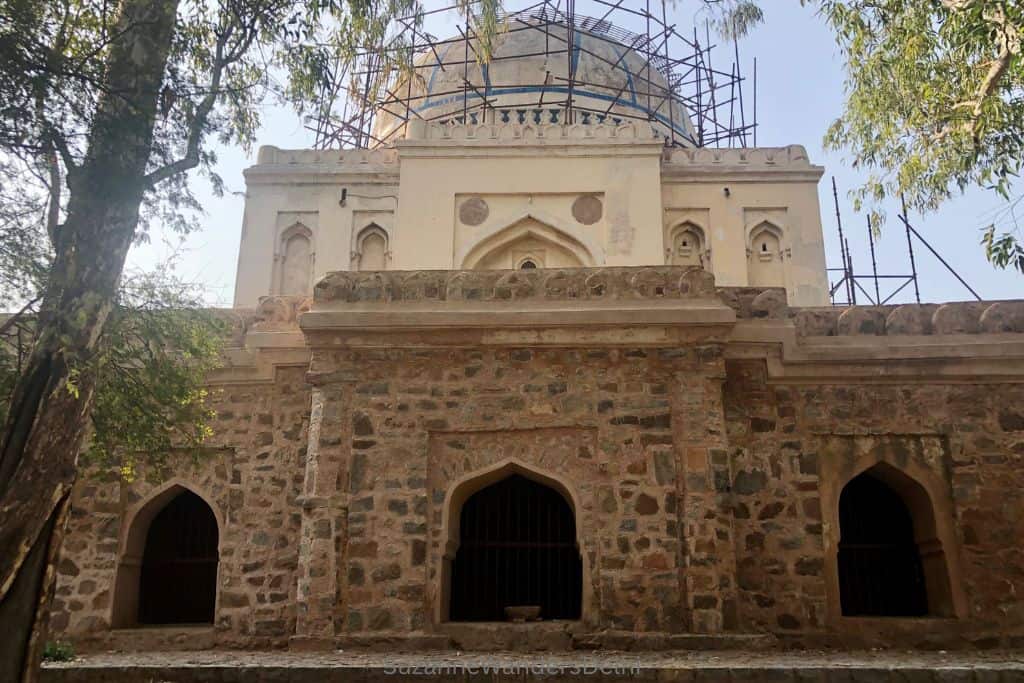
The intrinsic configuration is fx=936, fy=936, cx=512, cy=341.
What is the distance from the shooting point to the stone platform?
17.2 ft

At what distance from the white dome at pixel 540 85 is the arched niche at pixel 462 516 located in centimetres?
1095

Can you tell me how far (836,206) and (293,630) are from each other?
14.7m

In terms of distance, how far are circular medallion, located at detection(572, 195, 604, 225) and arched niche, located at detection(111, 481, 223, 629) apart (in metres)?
8.95

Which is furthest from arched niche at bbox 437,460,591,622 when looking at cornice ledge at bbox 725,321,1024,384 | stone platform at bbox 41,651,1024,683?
cornice ledge at bbox 725,321,1024,384

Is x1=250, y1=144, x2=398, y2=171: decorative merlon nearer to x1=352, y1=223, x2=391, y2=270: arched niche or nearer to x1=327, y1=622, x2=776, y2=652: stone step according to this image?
x1=352, y1=223, x2=391, y2=270: arched niche

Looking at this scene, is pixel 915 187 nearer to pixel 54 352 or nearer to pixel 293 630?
pixel 293 630

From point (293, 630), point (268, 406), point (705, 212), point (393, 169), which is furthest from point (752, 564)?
point (393, 169)

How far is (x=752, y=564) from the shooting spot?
7453mm

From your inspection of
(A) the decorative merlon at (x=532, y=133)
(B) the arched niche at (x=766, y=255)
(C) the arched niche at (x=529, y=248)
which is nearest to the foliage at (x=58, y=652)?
(C) the arched niche at (x=529, y=248)

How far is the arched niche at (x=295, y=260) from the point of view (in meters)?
16.7

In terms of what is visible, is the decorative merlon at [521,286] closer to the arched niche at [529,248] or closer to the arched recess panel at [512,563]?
the arched recess panel at [512,563]

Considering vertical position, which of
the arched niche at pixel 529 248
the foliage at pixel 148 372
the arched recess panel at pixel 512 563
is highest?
the arched niche at pixel 529 248

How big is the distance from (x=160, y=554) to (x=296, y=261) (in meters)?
9.24

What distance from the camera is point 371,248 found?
55.7 feet
